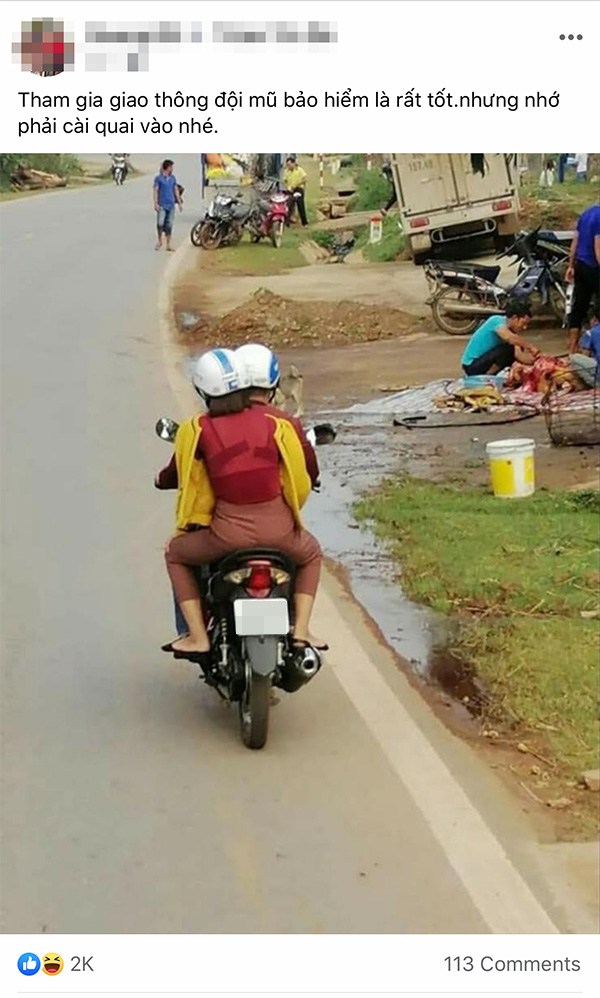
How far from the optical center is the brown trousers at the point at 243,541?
561cm

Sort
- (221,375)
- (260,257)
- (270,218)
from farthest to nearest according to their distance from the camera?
1. (270,218)
2. (260,257)
3. (221,375)

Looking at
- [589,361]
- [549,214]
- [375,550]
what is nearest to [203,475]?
[375,550]

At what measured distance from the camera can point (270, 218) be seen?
25.6 metres

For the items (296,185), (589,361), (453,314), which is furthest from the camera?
(296,185)

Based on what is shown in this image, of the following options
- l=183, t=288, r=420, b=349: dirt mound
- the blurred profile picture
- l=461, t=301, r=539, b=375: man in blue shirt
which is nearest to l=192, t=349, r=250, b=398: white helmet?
the blurred profile picture

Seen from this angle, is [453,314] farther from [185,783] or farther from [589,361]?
[185,783]

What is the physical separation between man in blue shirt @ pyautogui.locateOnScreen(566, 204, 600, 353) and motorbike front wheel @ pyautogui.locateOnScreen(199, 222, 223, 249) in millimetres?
12519

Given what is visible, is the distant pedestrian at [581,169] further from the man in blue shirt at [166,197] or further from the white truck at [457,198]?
the man in blue shirt at [166,197]

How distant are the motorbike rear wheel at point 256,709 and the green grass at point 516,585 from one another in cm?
93
